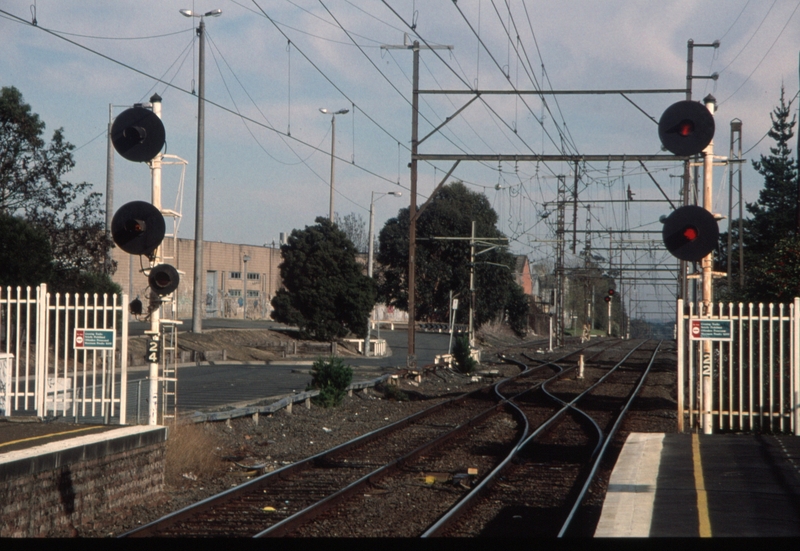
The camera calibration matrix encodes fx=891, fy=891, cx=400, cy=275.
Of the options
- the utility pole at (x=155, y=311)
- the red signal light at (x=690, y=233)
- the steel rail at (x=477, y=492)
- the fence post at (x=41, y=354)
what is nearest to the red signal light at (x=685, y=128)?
the red signal light at (x=690, y=233)

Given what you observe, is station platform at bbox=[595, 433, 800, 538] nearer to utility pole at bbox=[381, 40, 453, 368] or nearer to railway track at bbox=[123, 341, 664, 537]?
railway track at bbox=[123, 341, 664, 537]

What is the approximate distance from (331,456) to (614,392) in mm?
14541

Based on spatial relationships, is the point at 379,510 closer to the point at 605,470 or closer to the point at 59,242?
the point at 605,470

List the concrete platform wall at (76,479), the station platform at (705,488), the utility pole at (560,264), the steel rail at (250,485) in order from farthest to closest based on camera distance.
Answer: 1. the utility pole at (560,264)
2. the steel rail at (250,485)
3. the concrete platform wall at (76,479)
4. the station platform at (705,488)

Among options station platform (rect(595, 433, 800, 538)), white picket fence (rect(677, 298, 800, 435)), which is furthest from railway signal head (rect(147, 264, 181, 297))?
white picket fence (rect(677, 298, 800, 435))

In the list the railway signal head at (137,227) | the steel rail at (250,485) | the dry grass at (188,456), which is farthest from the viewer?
the dry grass at (188,456)

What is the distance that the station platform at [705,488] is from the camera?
21.2 ft

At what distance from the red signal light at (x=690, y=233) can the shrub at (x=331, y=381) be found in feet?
35.1

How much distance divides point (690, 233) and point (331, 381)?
36.5ft

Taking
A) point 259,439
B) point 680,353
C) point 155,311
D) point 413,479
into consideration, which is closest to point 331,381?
point 259,439

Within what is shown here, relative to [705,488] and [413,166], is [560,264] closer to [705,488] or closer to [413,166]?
[413,166]

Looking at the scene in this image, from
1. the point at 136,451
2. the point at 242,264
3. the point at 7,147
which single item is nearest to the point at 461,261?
the point at 242,264

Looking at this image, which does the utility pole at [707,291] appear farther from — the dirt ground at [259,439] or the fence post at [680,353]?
the dirt ground at [259,439]

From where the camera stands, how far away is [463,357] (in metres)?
31.6
